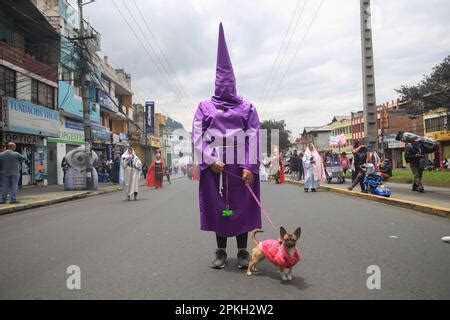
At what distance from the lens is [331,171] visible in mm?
18953

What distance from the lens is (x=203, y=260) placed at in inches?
167

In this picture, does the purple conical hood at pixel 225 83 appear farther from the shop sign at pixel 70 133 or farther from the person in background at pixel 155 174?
the shop sign at pixel 70 133

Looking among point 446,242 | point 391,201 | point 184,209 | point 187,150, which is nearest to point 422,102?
point 391,201

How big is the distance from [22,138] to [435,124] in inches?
1698

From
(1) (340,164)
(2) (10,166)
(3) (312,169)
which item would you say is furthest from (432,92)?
(2) (10,166)

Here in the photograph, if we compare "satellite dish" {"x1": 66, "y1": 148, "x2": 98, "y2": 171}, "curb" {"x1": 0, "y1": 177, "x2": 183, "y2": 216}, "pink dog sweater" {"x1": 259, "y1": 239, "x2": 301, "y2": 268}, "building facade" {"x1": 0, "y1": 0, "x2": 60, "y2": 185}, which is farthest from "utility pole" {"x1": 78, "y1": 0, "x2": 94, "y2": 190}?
"pink dog sweater" {"x1": 259, "y1": 239, "x2": 301, "y2": 268}

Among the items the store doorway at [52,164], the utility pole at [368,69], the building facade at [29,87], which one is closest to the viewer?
the utility pole at [368,69]

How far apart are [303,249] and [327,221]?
232 centimetres

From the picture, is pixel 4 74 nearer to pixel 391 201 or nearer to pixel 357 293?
pixel 391 201

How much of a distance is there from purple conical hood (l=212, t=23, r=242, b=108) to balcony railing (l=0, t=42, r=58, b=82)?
18.4 meters

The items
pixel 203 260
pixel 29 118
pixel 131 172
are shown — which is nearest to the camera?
pixel 203 260

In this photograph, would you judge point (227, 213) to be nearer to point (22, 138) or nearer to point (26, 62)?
point (22, 138)

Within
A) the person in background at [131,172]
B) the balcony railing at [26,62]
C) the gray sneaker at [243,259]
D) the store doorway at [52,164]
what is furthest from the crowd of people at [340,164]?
the store doorway at [52,164]

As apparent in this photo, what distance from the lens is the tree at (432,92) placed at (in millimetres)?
27500
